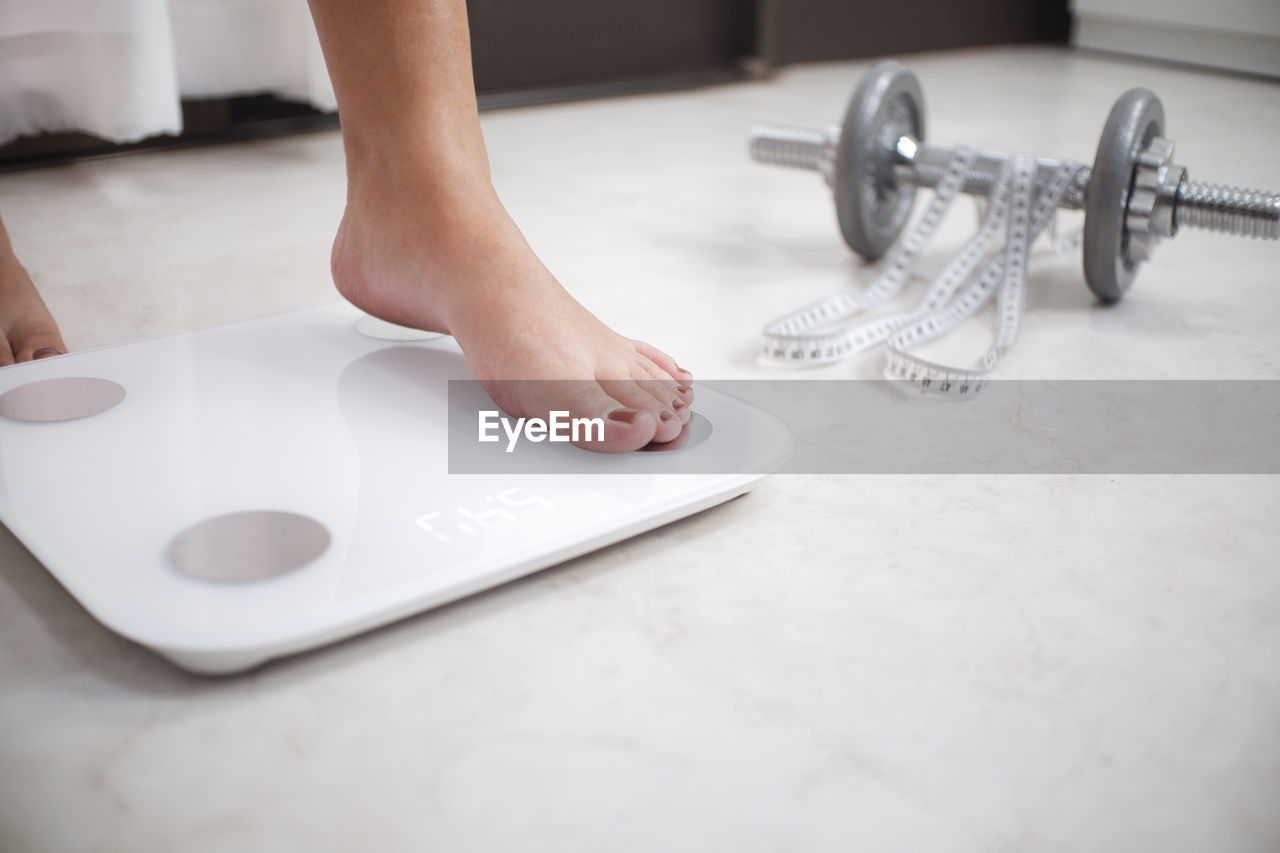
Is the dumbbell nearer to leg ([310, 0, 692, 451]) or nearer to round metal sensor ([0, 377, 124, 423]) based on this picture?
leg ([310, 0, 692, 451])

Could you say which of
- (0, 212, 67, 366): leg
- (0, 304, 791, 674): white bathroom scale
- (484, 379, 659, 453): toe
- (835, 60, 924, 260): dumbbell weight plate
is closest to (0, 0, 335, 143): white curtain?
(0, 212, 67, 366): leg

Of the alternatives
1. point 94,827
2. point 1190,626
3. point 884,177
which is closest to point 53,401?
point 94,827

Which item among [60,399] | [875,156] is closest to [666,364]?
[60,399]

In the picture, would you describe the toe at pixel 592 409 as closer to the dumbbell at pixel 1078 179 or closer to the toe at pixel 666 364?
the toe at pixel 666 364

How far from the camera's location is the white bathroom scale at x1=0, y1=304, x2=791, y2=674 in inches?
22.4

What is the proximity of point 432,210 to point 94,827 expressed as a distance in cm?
48

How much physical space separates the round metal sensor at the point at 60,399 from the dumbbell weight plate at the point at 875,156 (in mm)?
742

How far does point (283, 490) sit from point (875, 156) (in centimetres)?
77

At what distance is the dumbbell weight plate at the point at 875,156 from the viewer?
A: 1167 millimetres

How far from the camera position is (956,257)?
1194 mm

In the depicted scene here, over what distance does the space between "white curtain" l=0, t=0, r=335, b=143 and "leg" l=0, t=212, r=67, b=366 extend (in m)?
0.55

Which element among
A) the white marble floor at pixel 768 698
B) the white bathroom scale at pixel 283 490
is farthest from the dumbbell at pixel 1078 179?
the white bathroom scale at pixel 283 490

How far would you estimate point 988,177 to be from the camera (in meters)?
1.19

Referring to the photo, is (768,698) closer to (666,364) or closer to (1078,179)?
→ (666,364)
